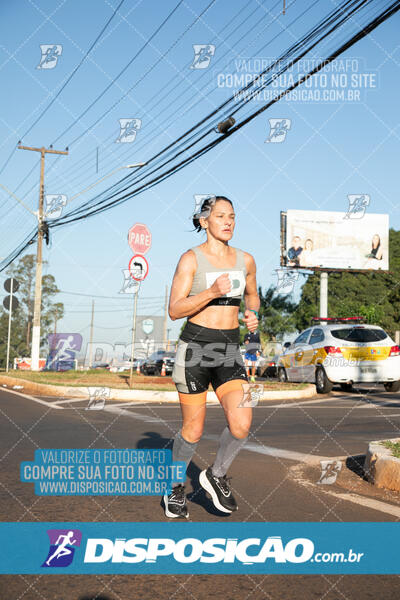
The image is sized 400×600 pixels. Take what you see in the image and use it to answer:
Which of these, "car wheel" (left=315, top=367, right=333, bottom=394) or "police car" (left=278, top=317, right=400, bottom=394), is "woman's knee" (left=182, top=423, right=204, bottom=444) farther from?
"car wheel" (left=315, top=367, right=333, bottom=394)

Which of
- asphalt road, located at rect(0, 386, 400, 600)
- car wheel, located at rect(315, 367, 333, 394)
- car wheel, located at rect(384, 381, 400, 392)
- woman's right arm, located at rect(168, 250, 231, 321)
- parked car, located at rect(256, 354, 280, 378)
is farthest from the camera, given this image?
parked car, located at rect(256, 354, 280, 378)

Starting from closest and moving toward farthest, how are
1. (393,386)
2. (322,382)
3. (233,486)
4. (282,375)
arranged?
(233,486) < (322,382) < (393,386) < (282,375)

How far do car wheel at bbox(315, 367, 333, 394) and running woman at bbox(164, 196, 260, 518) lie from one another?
12528mm

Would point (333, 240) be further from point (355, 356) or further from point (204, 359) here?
point (204, 359)

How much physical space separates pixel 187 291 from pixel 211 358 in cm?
44

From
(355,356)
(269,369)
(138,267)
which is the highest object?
(138,267)

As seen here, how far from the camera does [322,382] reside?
16516 mm

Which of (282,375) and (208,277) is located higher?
(208,277)

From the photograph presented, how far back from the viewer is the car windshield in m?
15.9

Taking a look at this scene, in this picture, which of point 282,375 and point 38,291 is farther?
point 38,291

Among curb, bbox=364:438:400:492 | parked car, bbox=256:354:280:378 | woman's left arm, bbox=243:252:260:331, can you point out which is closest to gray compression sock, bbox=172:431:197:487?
woman's left arm, bbox=243:252:260:331

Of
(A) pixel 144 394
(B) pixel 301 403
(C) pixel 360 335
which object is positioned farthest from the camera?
(C) pixel 360 335

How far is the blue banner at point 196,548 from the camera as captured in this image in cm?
332

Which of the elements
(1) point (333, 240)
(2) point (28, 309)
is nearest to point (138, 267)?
(1) point (333, 240)
